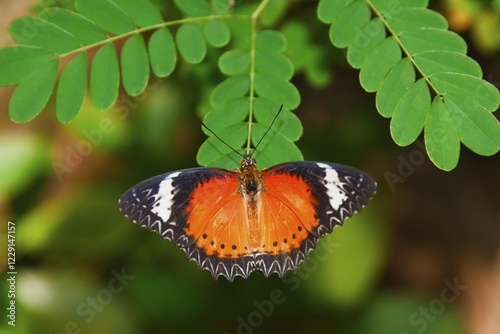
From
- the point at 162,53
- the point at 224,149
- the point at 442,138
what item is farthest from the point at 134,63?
the point at 442,138

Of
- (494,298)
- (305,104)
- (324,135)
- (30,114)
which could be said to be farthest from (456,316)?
(30,114)

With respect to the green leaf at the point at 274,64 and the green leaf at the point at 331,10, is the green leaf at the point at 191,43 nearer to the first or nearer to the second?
the green leaf at the point at 274,64

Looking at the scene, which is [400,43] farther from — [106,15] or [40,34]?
[40,34]

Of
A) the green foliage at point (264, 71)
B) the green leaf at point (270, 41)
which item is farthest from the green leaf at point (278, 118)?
the green leaf at point (270, 41)

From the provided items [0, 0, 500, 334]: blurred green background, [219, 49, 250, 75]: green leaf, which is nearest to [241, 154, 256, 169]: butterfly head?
[219, 49, 250, 75]: green leaf

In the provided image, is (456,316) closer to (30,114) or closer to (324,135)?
(324,135)
